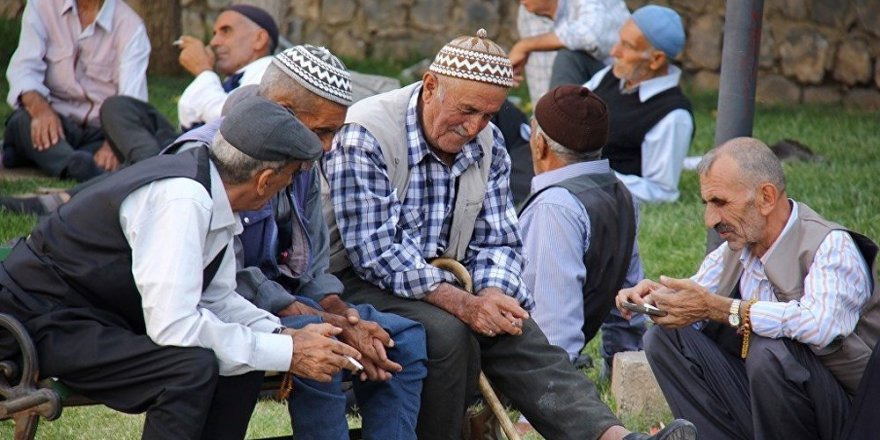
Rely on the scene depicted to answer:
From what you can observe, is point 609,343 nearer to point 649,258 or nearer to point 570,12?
point 649,258

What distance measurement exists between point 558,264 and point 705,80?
30.8ft

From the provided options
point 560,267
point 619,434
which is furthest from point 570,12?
point 619,434

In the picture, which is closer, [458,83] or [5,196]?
[458,83]

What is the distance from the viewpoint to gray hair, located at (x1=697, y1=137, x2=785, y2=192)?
176 inches

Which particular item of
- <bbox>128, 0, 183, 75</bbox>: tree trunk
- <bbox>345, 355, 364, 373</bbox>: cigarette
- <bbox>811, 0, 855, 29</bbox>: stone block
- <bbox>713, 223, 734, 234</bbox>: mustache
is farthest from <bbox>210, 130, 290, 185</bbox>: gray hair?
<bbox>811, 0, 855, 29</bbox>: stone block

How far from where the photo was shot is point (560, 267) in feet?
16.3

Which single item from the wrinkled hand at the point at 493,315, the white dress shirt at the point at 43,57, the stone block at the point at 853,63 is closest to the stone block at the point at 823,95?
the stone block at the point at 853,63

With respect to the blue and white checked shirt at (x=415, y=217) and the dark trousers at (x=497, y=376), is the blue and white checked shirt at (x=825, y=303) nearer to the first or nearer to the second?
the dark trousers at (x=497, y=376)

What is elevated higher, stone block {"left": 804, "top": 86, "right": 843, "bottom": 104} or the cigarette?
the cigarette

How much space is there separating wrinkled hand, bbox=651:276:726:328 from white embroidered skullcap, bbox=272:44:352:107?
48.9 inches

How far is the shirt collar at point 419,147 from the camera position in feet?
15.0

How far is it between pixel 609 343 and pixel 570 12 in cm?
366

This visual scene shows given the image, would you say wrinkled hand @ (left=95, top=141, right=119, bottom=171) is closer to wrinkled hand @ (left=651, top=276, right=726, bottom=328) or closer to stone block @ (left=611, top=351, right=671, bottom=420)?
stone block @ (left=611, top=351, right=671, bottom=420)

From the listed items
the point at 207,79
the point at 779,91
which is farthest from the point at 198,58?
the point at 779,91
